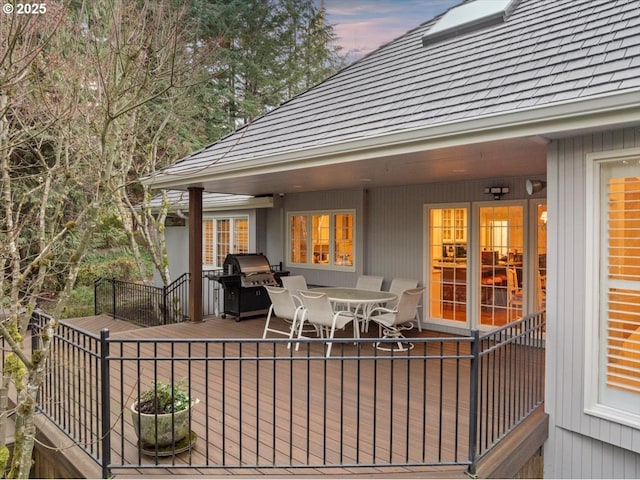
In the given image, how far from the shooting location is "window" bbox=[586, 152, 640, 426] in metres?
3.38

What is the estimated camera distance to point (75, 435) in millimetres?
3439

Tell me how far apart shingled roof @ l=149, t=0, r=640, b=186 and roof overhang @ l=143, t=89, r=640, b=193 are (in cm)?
4

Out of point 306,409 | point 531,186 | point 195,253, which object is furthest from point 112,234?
point 531,186

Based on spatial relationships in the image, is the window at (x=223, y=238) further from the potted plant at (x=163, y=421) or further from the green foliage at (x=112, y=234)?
the potted plant at (x=163, y=421)

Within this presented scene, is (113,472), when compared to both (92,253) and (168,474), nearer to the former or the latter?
(168,474)

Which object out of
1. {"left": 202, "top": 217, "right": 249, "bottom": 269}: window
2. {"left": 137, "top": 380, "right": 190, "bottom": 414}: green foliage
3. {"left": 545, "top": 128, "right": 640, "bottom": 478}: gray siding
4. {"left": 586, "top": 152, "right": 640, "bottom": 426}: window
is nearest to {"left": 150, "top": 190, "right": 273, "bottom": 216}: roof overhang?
{"left": 202, "top": 217, "right": 249, "bottom": 269}: window

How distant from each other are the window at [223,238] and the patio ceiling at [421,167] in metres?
3.03

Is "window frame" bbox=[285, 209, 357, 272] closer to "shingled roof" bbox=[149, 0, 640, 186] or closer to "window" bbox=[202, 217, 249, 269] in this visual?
"window" bbox=[202, 217, 249, 269]

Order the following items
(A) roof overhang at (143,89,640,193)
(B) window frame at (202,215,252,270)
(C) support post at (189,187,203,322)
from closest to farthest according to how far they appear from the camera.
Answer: (A) roof overhang at (143,89,640,193) < (C) support post at (189,187,203,322) < (B) window frame at (202,215,252,270)

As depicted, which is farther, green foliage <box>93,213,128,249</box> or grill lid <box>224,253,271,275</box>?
green foliage <box>93,213,128,249</box>

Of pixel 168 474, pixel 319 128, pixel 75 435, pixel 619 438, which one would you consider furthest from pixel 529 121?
pixel 75 435

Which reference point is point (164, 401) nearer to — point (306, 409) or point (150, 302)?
point (306, 409)

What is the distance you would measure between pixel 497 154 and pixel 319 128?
2.28 meters

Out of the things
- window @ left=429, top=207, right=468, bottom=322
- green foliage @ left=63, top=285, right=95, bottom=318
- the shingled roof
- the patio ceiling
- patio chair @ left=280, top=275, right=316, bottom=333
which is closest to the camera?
the shingled roof
